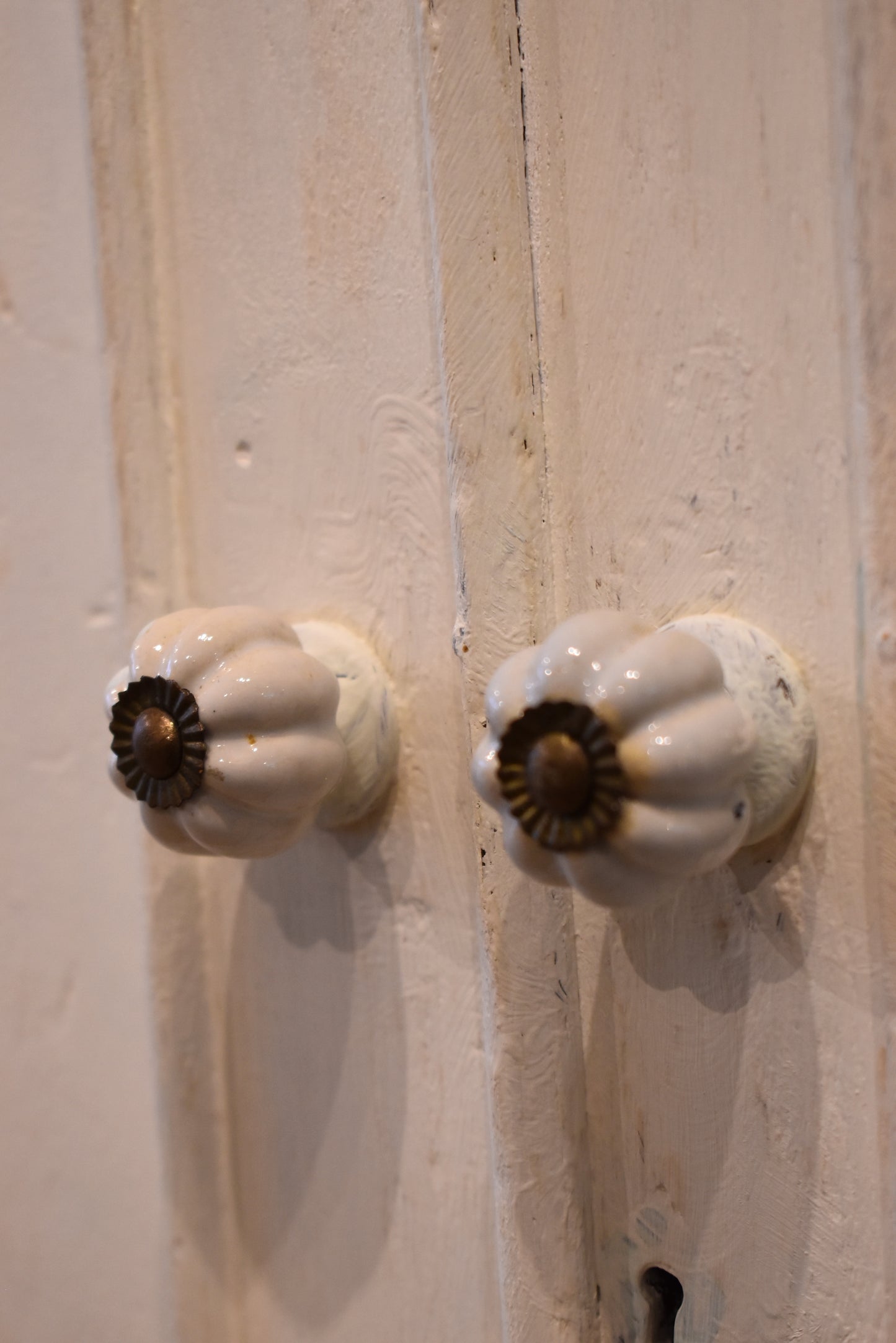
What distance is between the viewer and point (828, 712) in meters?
0.49

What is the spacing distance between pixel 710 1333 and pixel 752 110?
549 millimetres

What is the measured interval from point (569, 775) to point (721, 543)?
15 cm

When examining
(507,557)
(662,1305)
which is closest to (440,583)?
(507,557)

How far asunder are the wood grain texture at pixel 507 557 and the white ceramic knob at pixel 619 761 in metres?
0.10

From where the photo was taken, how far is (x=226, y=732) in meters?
0.54

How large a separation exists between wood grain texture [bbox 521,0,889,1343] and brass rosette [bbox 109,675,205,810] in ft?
0.65

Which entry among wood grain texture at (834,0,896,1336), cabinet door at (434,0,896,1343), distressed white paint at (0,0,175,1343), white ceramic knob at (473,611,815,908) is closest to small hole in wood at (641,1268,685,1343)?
cabinet door at (434,0,896,1343)

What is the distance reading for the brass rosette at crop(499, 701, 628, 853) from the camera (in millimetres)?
425

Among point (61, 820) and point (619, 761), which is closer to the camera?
point (619, 761)

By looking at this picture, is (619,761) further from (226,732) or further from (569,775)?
(226,732)

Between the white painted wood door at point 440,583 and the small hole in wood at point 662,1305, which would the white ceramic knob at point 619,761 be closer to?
the white painted wood door at point 440,583

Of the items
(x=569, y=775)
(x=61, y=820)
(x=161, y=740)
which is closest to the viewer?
(x=569, y=775)

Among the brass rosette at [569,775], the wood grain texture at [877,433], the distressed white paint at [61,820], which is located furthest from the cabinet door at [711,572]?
the distressed white paint at [61,820]

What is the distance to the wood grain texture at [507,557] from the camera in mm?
552
